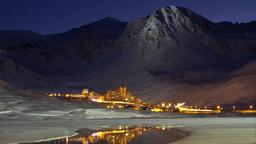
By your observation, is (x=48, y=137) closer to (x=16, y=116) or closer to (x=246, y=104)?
(x=16, y=116)

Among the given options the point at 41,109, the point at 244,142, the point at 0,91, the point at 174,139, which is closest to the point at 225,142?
the point at 244,142

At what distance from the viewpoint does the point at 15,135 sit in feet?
213

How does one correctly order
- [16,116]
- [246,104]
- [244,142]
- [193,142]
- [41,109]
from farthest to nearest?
[246,104] → [41,109] → [16,116] → [193,142] → [244,142]

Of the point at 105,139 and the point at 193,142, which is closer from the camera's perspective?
the point at 193,142

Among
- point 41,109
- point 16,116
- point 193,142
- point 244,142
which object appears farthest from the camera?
point 41,109

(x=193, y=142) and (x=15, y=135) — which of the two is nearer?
(x=193, y=142)

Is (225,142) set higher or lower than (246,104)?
lower

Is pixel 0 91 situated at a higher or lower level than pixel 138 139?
higher

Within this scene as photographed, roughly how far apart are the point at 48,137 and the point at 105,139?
692 cm

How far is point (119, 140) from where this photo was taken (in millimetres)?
61281

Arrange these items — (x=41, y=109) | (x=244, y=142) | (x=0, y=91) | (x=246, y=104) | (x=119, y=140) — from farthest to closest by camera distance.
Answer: (x=246, y=104), (x=0, y=91), (x=41, y=109), (x=119, y=140), (x=244, y=142)

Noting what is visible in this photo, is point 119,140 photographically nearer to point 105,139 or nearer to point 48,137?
point 105,139

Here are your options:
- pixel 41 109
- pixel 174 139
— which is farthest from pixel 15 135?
pixel 41 109

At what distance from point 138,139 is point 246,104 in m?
136
